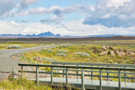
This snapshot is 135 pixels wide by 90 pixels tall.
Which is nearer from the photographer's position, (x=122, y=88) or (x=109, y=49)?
(x=122, y=88)

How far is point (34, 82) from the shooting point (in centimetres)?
1304

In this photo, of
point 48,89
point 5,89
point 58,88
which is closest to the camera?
point 5,89

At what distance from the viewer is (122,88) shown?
39.9 ft

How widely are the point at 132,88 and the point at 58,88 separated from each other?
373cm

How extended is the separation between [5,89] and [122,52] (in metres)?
51.0

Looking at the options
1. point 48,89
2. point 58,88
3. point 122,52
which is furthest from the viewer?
point 122,52

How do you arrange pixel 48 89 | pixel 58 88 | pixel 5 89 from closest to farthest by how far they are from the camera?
pixel 5 89
pixel 48 89
pixel 58 88

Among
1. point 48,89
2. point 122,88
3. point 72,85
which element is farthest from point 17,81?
point 122,88

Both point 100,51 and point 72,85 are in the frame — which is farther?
point 100,51

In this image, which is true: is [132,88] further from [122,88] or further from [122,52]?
[122,52]

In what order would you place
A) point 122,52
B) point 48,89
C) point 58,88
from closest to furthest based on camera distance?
point 48,89
point 58,88
point 122,52

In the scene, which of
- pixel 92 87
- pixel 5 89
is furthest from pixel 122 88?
pixel 5 89

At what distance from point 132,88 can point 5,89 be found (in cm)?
611

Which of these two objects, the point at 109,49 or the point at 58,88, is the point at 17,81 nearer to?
the point at 58,88
